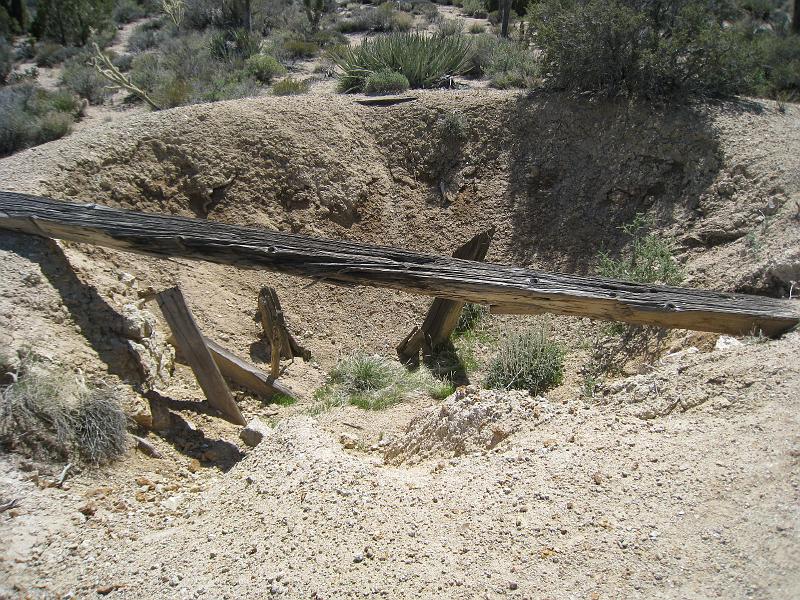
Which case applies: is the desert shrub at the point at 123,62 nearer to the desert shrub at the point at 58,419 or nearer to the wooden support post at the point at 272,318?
the wooden support post at the point at 272,318

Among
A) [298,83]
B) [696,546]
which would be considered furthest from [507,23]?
[696,546]

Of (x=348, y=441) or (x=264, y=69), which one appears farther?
(x=264, y=69)

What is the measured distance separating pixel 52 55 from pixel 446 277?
1573 cm

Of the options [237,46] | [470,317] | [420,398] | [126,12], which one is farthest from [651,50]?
[126,12]

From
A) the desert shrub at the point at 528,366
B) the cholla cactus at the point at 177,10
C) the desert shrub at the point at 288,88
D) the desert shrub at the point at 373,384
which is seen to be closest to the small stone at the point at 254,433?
the desert shrub at the point at 373,384

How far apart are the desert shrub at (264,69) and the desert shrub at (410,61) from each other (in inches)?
112

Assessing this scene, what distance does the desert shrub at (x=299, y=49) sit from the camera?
15.5 meters

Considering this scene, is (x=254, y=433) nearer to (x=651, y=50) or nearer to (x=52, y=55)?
(x=651, y=50)

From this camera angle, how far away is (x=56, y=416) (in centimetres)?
493

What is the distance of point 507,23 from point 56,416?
13.2 meters

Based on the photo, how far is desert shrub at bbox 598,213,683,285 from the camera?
6684 mm

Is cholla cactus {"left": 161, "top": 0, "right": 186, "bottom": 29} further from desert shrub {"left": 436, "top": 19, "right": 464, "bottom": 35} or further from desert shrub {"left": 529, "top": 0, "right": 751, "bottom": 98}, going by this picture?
desert shrub {"left": 529, "top": 0, "right": 751, "bottom": 98}

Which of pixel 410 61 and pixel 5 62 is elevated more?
pixel 410 61

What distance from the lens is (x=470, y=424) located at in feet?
15.5
